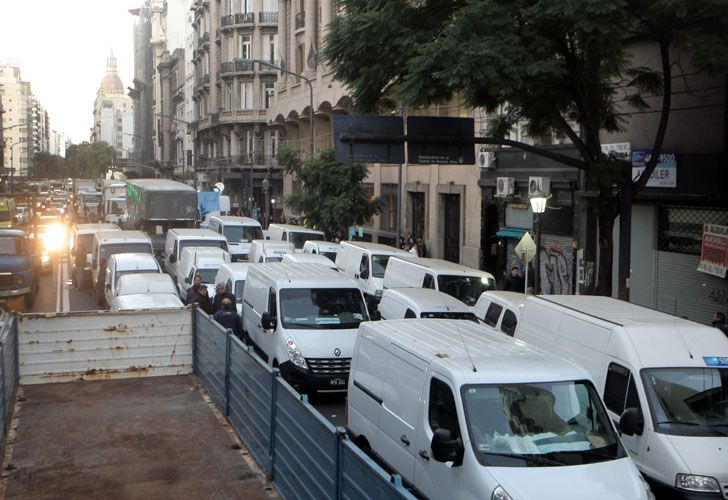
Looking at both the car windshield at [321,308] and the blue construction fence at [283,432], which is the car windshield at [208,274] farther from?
the blue construction fence at [283,432]

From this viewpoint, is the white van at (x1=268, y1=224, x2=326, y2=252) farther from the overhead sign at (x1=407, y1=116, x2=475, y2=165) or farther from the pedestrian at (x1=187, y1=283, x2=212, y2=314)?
the pedestrian at (x1=187, y1=283, x2=212, y2=314)

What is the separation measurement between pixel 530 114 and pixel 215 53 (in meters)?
68.8

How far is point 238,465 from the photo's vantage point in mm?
10508

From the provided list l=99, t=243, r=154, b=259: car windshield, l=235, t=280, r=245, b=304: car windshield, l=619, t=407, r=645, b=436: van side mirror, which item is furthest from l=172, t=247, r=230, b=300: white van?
l=619, t=407, r=645, b=436: van side mirror

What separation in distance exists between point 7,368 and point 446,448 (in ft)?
21.4

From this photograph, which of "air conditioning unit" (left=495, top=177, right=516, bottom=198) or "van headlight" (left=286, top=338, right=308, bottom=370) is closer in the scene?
"van headlight" (left=286, top=338, right=308, bottom=370)

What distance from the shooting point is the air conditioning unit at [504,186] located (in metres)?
31.7

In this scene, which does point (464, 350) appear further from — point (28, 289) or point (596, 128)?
point (28, 289)

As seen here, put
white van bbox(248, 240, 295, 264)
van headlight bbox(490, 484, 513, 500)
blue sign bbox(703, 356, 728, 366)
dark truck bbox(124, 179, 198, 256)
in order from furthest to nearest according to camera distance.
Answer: dark truck bbox(124, 179, 198, 256) < white van bbox(248, 240, 295, 264) < blue sign bbox(703, 356, 728, 366) < van headlight bbox(490, 484, 513, 500)

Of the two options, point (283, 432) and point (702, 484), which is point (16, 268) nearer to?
point (283, 432)

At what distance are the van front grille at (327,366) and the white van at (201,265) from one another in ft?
36.1

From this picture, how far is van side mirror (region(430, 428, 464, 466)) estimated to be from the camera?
8.12 m

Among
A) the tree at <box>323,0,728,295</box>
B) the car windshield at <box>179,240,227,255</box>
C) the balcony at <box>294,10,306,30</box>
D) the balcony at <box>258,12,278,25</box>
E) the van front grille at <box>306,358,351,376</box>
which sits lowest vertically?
the van front grille at <box>306,358,351,376</box>

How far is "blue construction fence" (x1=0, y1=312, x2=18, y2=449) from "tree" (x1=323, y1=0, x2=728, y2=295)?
340 inches
